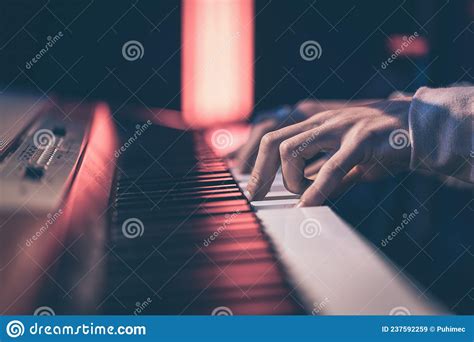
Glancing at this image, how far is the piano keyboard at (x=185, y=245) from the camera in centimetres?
110

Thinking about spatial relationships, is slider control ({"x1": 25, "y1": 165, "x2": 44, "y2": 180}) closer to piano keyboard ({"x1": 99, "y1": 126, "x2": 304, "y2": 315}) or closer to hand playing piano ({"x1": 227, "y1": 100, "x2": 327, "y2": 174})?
piano keyboard ({"x1": 99, "y1": 126, "x2": 304, "y2": 315})

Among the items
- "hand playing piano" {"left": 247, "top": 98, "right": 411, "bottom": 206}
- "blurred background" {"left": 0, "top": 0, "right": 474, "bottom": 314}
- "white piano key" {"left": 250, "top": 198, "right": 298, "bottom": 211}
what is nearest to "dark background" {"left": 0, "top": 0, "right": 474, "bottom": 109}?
"blurred background" {"left": 0, "top": 0, "right": 474, "bottom": 314}

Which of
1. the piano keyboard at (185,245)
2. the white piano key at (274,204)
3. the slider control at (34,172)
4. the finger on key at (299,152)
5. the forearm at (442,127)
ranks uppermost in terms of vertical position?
the forearm at (442,127)

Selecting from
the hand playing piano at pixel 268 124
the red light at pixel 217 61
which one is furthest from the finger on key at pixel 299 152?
the red light at pixel 217 61

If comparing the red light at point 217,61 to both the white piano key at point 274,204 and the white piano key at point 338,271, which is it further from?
the white piano key at point 338,271

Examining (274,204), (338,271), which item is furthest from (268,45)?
(338,271)

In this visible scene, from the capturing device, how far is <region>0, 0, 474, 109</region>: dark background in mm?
1561

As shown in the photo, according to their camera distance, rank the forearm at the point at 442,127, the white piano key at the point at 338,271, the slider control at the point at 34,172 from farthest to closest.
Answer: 1. the forearm at the point at 442,127
2. the slider control at the point at 34,172
3. the white piano key at the point at 338,271

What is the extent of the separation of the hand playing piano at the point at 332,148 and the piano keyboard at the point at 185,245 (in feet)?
0.40

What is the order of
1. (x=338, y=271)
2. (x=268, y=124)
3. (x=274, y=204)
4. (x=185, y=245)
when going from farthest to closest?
(x=268, y=124)
(x=274, y=204)
(x=185, y=245)
(x=338, y=271)

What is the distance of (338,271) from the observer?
3.52 feet

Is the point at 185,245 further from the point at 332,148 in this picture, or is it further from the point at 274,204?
the point at 332,148

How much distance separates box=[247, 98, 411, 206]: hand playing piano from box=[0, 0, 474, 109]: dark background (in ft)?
0.47

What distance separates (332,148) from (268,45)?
0.38 metres
